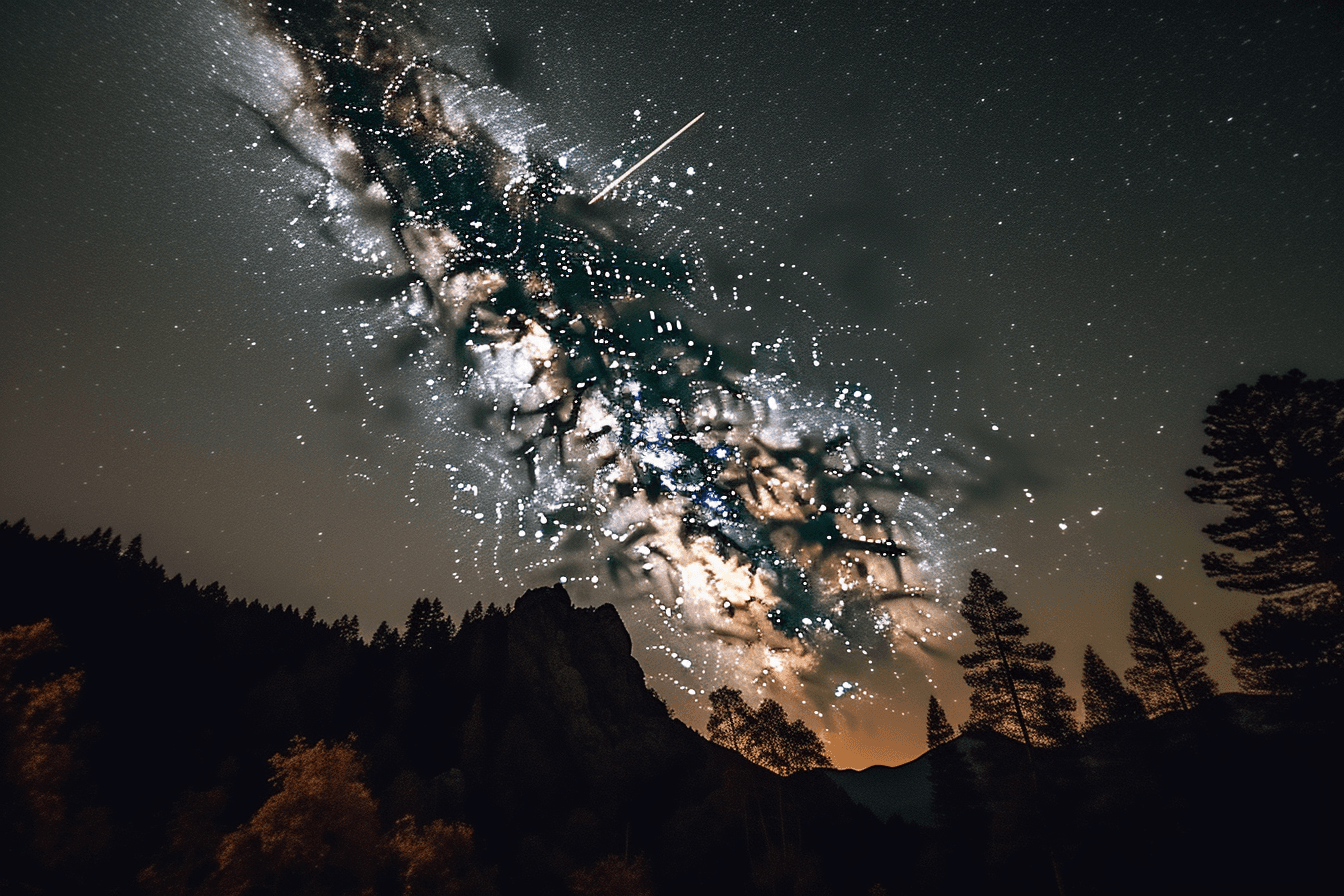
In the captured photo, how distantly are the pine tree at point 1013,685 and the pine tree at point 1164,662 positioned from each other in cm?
2057

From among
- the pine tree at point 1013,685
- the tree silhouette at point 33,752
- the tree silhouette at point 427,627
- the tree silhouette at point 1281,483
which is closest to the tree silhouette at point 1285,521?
the tree silhouette at point 1281,483

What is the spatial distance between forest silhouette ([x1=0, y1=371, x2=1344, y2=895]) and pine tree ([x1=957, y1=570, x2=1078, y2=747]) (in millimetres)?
132

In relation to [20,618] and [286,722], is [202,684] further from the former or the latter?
[20,618]

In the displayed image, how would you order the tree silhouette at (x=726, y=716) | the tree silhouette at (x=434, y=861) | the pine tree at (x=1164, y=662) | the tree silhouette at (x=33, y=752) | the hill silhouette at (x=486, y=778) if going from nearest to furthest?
the tree silhouette at (x=33, y=752), the hill silhouette at (x=486, y=778), the tree silhouette at (x=434, y=861), the pine tree at (x=1164, y=662), the tree silhouette at (x=726, y=716)

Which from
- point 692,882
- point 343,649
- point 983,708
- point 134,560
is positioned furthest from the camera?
point 134,560

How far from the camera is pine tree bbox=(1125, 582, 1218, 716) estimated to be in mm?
37469

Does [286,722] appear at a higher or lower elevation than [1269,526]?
lower

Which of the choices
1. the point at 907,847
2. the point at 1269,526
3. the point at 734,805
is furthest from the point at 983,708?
the point at 907,847

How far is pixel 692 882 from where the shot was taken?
144 feet

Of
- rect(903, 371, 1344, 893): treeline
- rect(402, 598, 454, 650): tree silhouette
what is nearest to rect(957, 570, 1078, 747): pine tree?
rect(903, 371, 1344, 893): treeline

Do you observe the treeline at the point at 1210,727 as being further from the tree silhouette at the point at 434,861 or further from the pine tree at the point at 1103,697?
the tree silhouette at the point at 434,861

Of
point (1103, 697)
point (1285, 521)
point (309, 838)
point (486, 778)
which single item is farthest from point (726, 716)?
point (1285, 521)

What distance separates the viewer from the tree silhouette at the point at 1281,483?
20.0m

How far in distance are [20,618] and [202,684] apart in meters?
24.0
